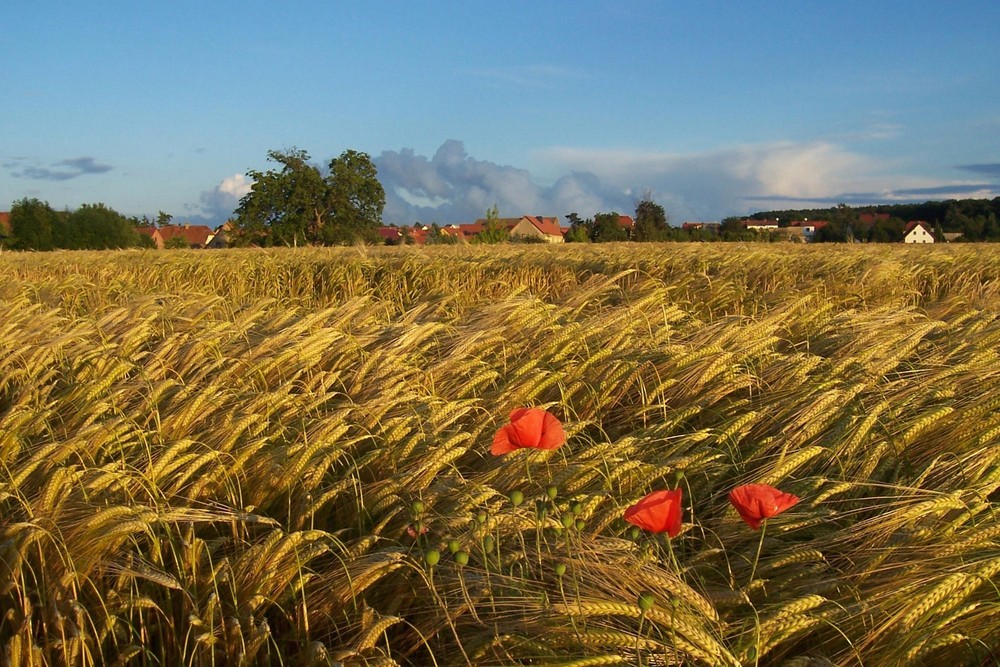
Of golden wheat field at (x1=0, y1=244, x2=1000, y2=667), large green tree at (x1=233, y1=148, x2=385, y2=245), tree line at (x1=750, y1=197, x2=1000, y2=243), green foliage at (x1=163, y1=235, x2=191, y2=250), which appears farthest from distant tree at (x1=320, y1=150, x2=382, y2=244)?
golden wheat field at (x1=0, y1=244, x2=1000, y2=667)

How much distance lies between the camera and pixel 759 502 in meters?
1.12

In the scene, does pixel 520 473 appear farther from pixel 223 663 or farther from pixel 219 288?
pixel 219 288

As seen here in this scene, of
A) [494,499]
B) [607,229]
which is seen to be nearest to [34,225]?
[607,229]

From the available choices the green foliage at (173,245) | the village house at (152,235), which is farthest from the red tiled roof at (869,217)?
the village house at (152,235)

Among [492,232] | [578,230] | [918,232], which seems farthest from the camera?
[918,232]

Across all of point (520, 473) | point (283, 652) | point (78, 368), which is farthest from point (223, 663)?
point (78, 368)

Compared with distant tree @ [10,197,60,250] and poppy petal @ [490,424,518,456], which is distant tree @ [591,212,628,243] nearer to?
distant tree @ [10,197,60,250]

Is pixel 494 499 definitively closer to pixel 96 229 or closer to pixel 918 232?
pixel 96 229

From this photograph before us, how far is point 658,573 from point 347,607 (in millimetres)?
531

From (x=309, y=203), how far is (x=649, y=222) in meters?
18.1

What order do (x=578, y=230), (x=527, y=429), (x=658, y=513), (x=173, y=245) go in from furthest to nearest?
(x=578, y=230), (x=173, y=245), (x=527, y=429), (x=658, y=513)

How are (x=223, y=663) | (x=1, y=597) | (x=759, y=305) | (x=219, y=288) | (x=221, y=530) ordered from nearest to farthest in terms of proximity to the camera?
(x=223, y=663) → (x=1, y=597) → (x=221, y=530) → (x=759, y=305) → (x=219, y=288)

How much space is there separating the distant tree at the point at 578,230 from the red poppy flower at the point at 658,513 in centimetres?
2860

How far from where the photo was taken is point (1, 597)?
1418 mm
